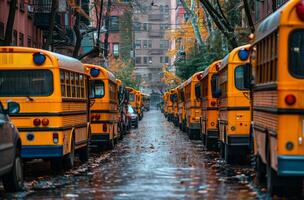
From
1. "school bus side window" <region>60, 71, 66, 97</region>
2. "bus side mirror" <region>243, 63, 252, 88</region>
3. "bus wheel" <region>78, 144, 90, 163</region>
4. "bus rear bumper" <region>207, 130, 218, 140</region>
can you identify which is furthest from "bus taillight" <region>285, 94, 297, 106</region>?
"bus rear bumper" <region>207, 130, 218, 140</region>

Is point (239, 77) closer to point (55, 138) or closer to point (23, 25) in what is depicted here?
point (55, 138)

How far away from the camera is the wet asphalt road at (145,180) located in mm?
12453

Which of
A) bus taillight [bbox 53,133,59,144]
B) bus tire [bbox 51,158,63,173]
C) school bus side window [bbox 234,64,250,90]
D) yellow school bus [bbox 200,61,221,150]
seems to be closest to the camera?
bus taillight [bbox 53,133,59,144]

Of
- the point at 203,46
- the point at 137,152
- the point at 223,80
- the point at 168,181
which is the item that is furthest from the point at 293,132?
the point at 203,46

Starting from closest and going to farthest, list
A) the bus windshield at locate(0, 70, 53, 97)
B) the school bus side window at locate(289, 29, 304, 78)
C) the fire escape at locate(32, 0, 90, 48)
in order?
the school bus side window at locate(289, 29, 304, 78) → the bus windshield at locate(0, 70, 53, 97) → the fire escape at locate(32, 0, 90, 48)

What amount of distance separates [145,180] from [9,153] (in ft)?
10.9

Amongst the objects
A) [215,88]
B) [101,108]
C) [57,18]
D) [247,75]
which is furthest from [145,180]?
[57,18]

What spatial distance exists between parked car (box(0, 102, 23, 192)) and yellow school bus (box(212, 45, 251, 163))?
6300 mm

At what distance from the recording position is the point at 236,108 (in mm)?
17984

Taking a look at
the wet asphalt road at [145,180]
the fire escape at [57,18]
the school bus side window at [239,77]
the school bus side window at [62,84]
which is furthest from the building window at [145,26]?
the school bus side window at [62,84]

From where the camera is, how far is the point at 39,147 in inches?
612

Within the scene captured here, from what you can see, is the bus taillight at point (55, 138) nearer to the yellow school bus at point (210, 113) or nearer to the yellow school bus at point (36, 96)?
the yellow school bus at point (36, 96)

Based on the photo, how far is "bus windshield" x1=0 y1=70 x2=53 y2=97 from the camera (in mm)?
15750

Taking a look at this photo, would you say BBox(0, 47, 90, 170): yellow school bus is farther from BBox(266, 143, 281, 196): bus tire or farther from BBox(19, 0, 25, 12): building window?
BBox(19, 0, 25, 12): building window
